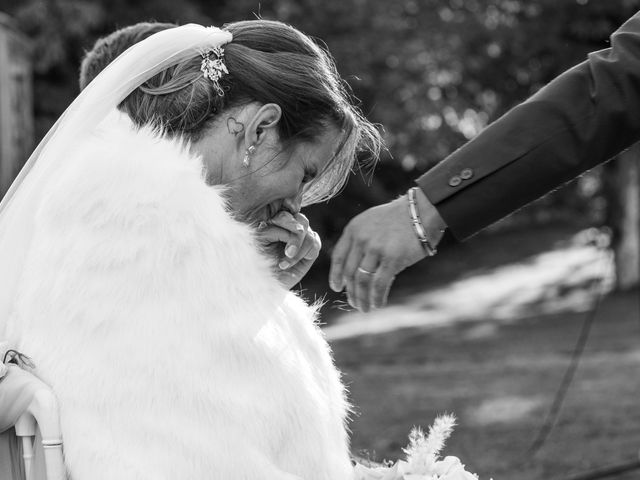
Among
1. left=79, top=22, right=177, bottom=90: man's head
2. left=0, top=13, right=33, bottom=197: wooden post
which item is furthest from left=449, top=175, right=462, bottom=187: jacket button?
left=0, top=13, right=33, bottom=197: wooden post

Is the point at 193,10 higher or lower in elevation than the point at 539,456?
higher

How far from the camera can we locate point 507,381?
8.02 meters

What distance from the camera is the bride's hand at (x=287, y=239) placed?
87.4 inches

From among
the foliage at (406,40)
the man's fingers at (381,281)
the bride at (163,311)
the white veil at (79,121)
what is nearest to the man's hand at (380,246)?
the man's fingers at (381,281)

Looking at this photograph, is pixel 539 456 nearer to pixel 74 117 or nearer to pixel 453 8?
pixel 74 117

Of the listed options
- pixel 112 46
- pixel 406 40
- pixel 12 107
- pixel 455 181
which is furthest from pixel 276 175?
pixel 406 40

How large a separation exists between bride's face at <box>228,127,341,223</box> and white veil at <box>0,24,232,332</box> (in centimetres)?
32

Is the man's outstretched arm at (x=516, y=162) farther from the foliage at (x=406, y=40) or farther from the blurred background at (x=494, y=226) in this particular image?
the foliage at (x=406, y=40)

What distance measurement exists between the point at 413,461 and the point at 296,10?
9.12 meters

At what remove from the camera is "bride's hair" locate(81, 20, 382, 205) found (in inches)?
80.3

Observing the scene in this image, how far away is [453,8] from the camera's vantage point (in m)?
10.9

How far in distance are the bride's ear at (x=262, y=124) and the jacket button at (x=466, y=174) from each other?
0.46 metres

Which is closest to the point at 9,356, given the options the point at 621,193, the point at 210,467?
the point at 210,467

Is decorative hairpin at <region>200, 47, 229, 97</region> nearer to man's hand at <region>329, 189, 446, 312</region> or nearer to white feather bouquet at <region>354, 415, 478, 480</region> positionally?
man's hand at <region>329, 189, 446, 312</region>
